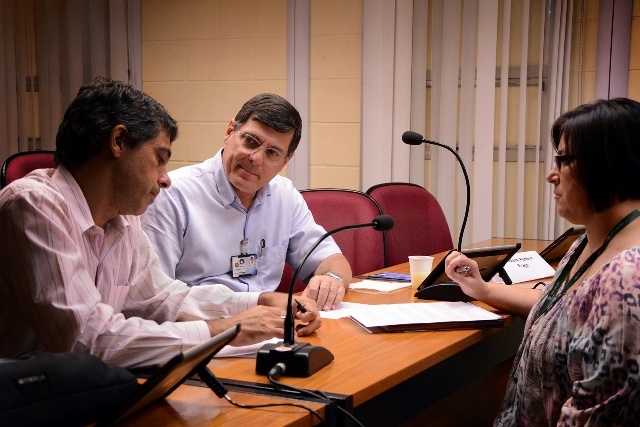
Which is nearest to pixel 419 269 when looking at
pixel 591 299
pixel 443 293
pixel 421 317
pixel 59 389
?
pixel 443 293

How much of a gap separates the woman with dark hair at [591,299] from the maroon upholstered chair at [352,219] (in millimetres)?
1415

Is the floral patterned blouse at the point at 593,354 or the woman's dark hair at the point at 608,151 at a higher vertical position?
the woman's dark hair at the point at 608,151

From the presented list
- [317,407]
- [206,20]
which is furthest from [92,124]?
[206,20]

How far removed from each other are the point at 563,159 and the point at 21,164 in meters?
2.09

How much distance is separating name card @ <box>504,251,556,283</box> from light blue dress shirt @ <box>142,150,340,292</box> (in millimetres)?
622

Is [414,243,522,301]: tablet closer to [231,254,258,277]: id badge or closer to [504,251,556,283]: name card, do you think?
[504,251,556,283]: name card

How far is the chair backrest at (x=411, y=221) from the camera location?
3537 millimetres

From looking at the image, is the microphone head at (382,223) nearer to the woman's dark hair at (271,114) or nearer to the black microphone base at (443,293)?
the black microphone base at (443,293)

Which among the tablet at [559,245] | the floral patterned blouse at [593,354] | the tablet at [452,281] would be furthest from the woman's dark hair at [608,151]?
the tablet at [559,245]

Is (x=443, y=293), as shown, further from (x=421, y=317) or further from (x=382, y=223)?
(x=382, y=223)

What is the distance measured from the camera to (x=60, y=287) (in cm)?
144

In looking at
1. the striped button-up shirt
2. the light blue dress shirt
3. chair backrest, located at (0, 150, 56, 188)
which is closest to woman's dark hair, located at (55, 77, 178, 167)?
the striped button-up shirt

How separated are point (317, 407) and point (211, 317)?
2.34 ft

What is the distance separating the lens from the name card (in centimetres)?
A: 264
